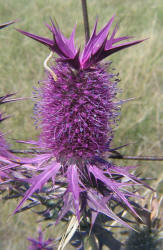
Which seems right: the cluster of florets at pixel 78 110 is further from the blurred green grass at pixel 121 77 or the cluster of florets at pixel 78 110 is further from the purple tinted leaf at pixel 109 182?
the blurred green grass at pixel 121 77

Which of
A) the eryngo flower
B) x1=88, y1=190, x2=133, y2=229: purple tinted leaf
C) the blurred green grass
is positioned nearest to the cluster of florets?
the eryngo flower

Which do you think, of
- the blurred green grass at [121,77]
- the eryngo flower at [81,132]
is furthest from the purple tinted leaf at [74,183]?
the blurred green grass at [121,77]

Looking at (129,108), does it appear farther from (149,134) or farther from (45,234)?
(45,234)

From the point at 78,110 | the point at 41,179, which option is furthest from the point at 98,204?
the point at 78,110

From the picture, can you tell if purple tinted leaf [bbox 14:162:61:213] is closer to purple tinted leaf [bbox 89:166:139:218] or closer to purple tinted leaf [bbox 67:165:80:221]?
purple tinted leaf [bbox 67:165:80:221]

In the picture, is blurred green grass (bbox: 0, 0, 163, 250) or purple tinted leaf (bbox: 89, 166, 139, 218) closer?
purple tinted leaf (bbox: 89, 166, 139, 218)

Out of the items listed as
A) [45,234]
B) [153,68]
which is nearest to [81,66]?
[45,234]
